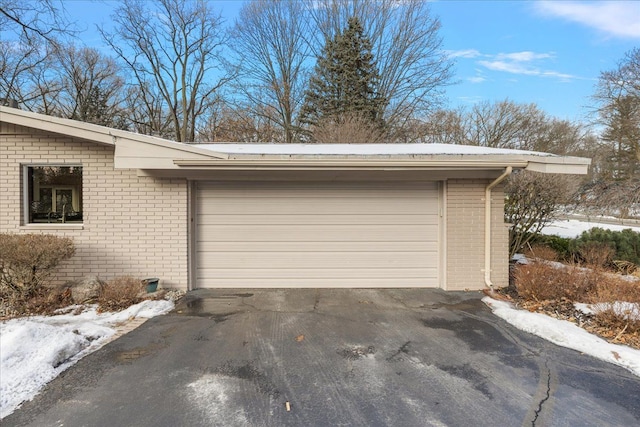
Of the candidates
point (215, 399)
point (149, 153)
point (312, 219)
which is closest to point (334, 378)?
point (215, 399)

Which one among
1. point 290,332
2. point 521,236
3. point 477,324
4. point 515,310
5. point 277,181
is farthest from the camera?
point 521,236

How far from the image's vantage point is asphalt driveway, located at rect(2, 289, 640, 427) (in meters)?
2.78

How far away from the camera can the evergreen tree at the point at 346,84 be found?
1992cm

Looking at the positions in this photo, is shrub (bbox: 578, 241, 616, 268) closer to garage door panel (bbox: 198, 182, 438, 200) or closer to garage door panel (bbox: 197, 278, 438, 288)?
garage door panel (bbox: 197, 278, 438, 288)

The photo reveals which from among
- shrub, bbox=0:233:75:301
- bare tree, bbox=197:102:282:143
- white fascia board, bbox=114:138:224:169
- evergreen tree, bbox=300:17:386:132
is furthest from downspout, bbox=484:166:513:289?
bare tree, bbox=197:102:282:143

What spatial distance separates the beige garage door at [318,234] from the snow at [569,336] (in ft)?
6.09

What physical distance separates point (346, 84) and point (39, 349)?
63.2 ft

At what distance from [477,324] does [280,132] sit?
18795 millimetres

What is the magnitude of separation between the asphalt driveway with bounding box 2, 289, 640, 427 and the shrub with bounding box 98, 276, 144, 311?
2.88ft

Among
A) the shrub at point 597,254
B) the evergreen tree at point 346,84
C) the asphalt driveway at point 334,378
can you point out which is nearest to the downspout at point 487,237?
the asphalt driveway at point 334,378

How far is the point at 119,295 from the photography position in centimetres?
551

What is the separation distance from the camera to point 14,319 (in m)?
4.96

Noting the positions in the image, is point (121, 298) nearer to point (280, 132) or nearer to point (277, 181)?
point (277, 181)

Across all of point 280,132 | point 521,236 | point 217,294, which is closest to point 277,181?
point 217,294
